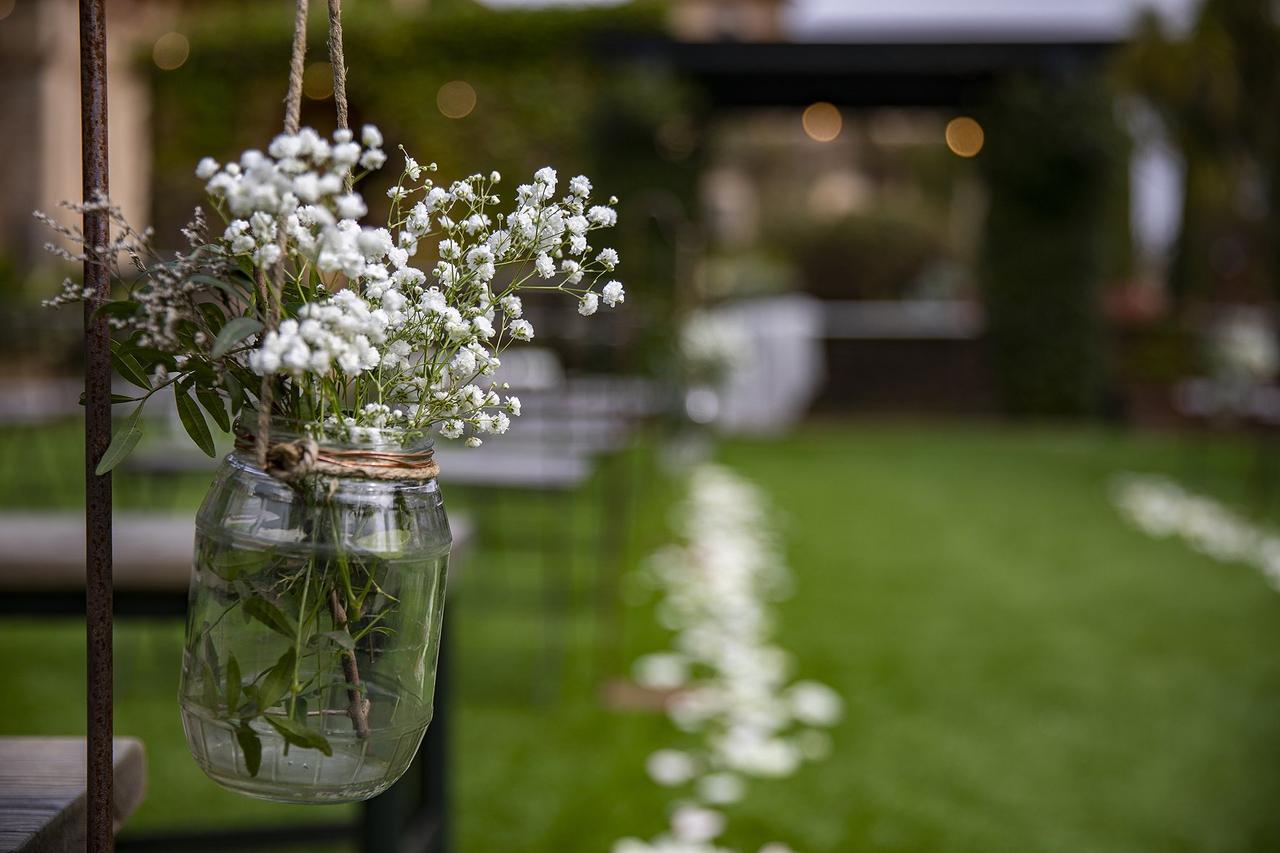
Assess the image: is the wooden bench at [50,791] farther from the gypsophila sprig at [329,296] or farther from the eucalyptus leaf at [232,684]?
the gypsophila sprig at [329,296]

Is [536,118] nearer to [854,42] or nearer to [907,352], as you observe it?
[854,42]

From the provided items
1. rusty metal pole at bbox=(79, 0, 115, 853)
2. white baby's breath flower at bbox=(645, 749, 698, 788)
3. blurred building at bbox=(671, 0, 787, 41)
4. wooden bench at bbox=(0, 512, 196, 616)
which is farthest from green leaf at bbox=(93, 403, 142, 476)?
blurred building at bbox=(671, 0, 787, 41)

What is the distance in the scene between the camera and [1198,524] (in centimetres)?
593

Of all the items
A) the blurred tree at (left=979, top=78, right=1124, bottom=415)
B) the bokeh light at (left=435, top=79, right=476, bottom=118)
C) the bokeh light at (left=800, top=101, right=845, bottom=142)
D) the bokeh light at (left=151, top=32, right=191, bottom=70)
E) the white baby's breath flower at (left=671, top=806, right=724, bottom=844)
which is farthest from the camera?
the bokeh light at (left=800, top=101, right=845, bottom=142)

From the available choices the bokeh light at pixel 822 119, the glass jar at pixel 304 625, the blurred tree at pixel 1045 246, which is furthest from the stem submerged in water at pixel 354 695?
the bokeh light at pixel 822 119

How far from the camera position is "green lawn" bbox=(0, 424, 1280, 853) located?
2.35 m

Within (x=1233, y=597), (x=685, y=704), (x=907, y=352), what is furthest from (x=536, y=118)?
(x=685, y=704)

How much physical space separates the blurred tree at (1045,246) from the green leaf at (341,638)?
10.2 metres

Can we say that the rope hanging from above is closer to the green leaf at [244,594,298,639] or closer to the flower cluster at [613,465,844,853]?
the green leaf at [244,594,298,639]

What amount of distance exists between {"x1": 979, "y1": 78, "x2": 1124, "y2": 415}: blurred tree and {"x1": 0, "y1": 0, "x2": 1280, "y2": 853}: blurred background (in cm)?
3

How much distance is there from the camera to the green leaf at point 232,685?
72 cm

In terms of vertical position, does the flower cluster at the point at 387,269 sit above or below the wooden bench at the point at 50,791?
above

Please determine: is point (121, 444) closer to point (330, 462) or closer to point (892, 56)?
point (330, 462)

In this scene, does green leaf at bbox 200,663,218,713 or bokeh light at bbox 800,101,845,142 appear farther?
bokeh light at bbox 800,101,845,142
